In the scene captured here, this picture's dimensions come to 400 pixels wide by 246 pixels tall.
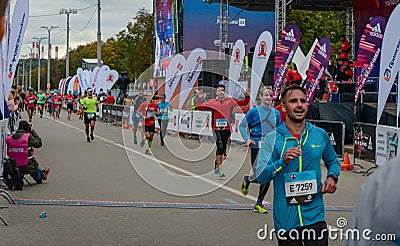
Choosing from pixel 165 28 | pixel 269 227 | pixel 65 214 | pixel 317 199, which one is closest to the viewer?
pixel 317 199

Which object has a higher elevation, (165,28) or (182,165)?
(165,28)

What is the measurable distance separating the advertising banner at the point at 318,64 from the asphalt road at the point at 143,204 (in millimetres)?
4573

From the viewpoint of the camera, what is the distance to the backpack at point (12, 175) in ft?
38.8

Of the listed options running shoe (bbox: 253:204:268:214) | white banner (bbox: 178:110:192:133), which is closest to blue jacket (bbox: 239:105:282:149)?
running shoe (bbox: 253:204:268:214)

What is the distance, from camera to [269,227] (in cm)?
918

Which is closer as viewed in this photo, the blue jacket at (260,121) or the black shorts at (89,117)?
the blue jacket at (260,121)

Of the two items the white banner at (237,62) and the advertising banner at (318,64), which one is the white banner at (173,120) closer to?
the white banner at (237,62)

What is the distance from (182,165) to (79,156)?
3.69 meters

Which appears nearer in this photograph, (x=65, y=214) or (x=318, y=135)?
(x=318, y=135)

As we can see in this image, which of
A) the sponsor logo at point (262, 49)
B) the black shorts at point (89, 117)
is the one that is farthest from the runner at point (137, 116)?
the sponsor logo at point (262, 49)

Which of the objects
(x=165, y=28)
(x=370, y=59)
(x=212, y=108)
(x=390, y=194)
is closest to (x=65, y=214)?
(x=212, y=108)

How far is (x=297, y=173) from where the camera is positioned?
5.33 meters

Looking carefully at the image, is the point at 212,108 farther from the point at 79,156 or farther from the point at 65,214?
the point at 79,156

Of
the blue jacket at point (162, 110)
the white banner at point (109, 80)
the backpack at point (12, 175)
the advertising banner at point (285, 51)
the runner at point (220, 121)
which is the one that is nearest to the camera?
the backpack at point (12, 175)
